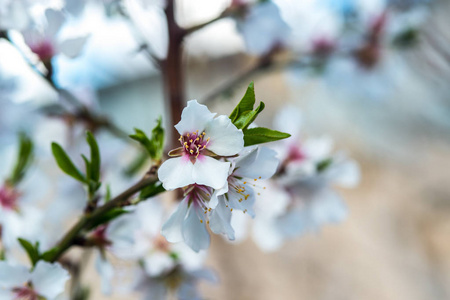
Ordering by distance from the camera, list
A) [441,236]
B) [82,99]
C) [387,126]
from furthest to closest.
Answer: [387,126]
[441,236]
[82,99]

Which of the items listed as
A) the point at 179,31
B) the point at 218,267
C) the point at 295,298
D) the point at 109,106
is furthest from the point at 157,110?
the point at 179,31

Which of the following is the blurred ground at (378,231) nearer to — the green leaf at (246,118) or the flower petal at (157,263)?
the flower petal at (157,263)

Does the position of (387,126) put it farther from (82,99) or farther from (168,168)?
(168,168)

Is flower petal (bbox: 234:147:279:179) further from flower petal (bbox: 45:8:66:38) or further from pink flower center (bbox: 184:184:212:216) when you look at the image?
flower petal (bbox: 45:8:66:38)

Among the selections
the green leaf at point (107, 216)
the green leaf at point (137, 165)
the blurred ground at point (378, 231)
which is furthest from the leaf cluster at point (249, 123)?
the blurred ground at point (378, 231)

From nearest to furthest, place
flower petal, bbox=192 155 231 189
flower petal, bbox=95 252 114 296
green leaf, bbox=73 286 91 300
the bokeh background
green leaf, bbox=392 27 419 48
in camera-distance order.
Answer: flower petal, bbox=192 155 231 189
flower petal, bbox=95 252 114 296
green leaf, bbox=73 286 91 300
green leaf, bbox=392 27 419 48
the bokeh background

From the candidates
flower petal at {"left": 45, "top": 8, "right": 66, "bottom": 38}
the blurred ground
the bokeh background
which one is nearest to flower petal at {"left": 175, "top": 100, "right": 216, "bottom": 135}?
flower petal at {"left": 45, "top": 8, "right": 66, "bottom": 38}
